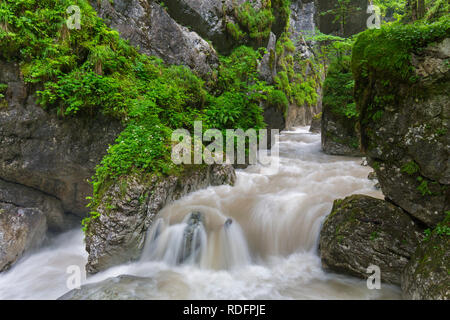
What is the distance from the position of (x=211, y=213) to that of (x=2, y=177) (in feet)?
16.7

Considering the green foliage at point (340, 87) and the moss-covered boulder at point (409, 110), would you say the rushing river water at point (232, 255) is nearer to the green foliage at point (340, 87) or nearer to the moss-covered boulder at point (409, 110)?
the moss-covered boulder at point (409, 110)

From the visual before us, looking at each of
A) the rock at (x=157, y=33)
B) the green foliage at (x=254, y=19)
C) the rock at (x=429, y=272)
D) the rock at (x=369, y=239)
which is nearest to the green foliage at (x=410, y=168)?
the rock at (x=369, y=239)

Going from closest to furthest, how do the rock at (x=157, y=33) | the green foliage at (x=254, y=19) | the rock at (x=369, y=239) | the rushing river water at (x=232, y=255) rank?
the rock at (x=369, y=239), the rushing river water at (x=232, y=255), the rock at (x=157, y=33), the green foliage at (x=254, y=19)

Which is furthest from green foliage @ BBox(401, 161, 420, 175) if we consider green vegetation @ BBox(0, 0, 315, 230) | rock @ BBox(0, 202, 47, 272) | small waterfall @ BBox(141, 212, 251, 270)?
rock @ BBox(0, 202, 47, 272)

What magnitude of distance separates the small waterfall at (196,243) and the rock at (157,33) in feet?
21.6

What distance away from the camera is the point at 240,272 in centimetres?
397

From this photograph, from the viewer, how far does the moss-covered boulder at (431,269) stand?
258 centimetres

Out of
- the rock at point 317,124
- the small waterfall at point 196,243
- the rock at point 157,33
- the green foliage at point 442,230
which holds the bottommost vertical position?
the small waterfall at point 196,243

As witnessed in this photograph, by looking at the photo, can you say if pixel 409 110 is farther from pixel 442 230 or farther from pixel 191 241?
pixel 191 241

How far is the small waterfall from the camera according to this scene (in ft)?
13.5

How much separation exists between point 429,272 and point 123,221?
4.48 m

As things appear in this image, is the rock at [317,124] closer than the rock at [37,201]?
No

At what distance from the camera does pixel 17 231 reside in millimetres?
5383
